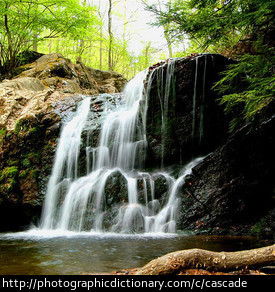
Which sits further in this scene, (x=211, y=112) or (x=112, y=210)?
(x=211, y=112)

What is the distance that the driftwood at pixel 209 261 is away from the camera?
2.39 metres

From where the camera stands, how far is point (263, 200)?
6469 mm

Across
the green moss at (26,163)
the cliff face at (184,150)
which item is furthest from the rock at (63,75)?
the green moss at (26,163)

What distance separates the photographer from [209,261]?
8.07 feet

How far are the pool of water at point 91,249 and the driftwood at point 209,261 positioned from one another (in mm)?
1062

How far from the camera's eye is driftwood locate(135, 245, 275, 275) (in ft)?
7.83

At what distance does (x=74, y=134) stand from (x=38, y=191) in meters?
2.30

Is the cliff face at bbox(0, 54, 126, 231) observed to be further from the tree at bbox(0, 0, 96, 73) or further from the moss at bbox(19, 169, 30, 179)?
the tree at bbox(0, 0, 96, 73)

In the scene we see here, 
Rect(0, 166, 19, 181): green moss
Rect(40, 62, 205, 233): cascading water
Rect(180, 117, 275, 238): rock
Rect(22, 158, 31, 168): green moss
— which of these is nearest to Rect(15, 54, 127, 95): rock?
Rect(40, 62, 205, 233): cascading water

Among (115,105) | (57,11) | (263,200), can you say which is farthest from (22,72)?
(263,200)

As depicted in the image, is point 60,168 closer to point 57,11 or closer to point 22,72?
point 22,72

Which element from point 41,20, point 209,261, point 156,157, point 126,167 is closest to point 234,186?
point 156,157

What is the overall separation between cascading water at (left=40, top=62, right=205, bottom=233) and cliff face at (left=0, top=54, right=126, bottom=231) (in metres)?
0.47

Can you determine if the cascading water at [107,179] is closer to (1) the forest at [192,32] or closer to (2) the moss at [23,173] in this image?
(2) the moss at [23,173]
